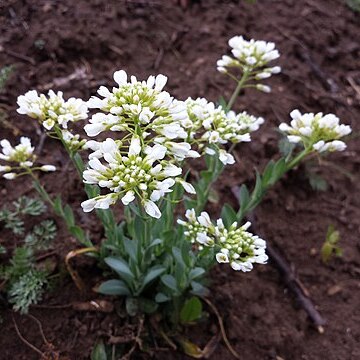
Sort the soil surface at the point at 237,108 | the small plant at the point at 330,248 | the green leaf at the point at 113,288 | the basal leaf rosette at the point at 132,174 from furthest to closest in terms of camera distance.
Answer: the small plant at the point at 330,248 → the soil surface at the point at 237,108 → the green leaf at the point at 113,288 → the basal leaf rosette at the point at 132,174

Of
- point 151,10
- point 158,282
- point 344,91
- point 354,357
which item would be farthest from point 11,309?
point 344,91

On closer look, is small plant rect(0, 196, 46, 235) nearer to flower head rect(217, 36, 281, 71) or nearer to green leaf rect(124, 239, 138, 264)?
green leaf rect(124, 239, 138, 264)

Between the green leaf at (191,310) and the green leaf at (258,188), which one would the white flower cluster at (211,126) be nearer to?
the green leaf at (258,188)

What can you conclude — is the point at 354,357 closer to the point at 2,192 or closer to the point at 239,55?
the point at 239,55

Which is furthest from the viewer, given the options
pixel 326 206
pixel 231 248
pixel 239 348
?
pixel 326 206

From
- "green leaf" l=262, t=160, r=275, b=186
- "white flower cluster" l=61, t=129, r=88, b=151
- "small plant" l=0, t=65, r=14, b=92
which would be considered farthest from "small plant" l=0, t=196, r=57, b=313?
"green leaf" l=262, t=160, r=275, b=186

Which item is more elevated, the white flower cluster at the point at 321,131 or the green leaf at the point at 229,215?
the white flower cluster at the point at 321,131

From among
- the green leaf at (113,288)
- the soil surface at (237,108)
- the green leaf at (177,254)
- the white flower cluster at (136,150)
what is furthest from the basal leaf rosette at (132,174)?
the soil surface at (237,108)
